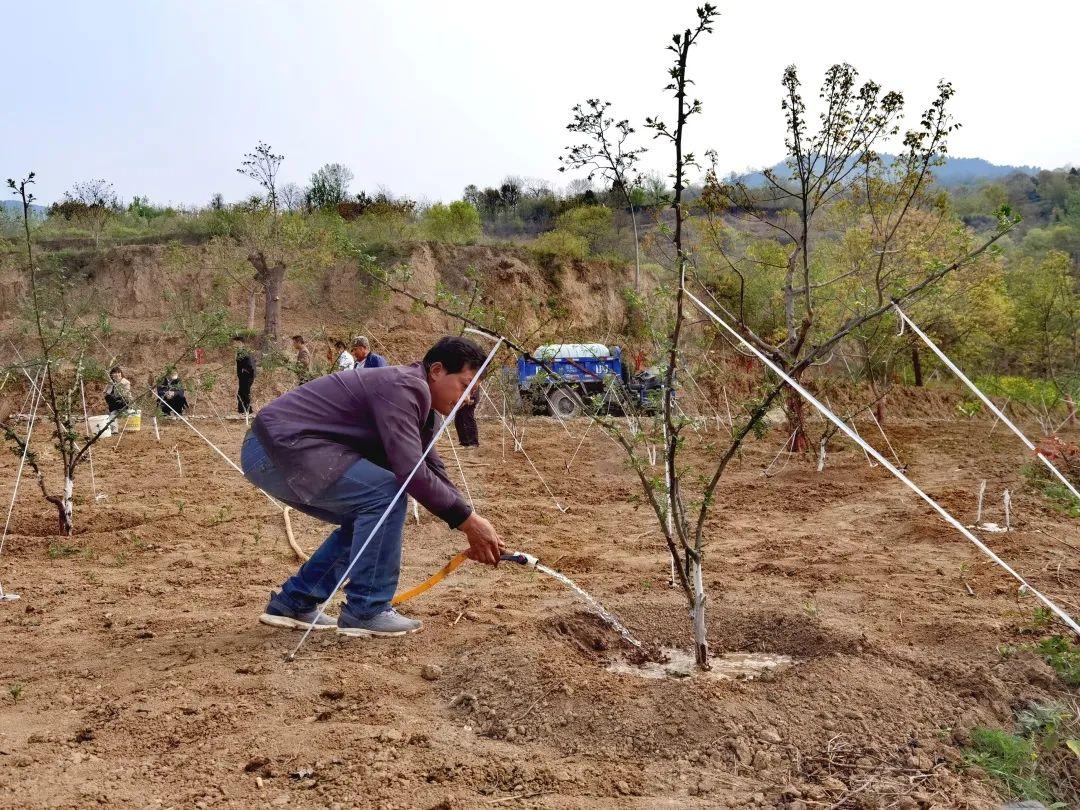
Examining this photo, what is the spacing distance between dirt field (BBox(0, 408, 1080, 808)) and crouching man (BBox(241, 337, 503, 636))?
331mm

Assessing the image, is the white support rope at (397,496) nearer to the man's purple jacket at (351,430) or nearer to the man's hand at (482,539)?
the man's purple jacket at (351,430)

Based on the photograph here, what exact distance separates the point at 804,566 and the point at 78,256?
23.8 m

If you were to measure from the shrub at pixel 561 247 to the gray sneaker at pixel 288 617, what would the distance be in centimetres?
2235

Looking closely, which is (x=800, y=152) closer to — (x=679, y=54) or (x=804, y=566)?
(x=804, y=566)

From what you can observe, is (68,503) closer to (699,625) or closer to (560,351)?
(560,351)

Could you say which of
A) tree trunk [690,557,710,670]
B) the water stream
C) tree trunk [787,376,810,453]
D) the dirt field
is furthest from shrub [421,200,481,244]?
tree trunk [690,557,710,670]

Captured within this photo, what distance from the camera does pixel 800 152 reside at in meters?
8.04

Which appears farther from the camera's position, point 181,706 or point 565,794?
point 181,706

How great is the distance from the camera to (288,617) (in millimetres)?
3668

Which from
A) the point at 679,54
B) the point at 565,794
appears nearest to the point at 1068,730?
the point at 565,794

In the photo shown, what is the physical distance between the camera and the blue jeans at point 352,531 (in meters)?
3.31

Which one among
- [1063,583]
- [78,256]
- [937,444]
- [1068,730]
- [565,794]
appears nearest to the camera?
[565,794]

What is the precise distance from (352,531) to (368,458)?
32 centimetres

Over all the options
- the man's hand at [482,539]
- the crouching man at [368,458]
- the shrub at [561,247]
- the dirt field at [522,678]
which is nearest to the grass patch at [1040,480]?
the dirt field at [522,678]
